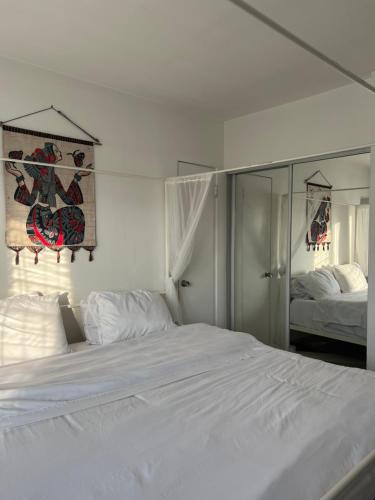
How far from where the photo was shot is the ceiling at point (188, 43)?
2172 millimetres

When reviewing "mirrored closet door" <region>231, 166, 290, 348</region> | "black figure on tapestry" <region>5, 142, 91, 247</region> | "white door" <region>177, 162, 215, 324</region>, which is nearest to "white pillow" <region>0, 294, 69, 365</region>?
"black figure on tapestry" <region>5, 142, 91, 247</region>

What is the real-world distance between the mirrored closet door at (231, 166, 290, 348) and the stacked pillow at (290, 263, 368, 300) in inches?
5.8

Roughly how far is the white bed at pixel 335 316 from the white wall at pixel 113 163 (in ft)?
4.42

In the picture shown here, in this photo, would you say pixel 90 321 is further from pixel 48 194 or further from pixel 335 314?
pixel 335 314

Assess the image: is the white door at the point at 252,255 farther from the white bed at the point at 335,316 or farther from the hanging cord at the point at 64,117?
the hanging cord at the point at 64,117

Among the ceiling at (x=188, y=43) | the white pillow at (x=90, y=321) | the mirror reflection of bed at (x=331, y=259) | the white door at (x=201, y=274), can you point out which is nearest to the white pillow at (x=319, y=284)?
the mirror reflection of bed at (x=331, y=259)

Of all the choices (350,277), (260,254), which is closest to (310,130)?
(260,254)

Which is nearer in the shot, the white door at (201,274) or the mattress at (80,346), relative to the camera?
the mattress at (80,346)

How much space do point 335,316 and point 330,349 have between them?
31 cm

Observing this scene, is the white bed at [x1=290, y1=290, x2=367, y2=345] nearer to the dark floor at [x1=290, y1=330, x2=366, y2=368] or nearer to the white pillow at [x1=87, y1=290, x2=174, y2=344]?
the dark floor at [x1=290, y1=330, x2=366, y2=368]

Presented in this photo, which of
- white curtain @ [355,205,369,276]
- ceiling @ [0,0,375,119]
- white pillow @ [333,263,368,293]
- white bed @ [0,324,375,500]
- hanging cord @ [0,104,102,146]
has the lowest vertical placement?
white bed @ [0,324,375,500]

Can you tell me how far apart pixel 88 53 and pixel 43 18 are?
448 mm

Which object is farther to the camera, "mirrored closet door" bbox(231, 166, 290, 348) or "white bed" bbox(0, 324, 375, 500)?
"mirrored closet door" bbox(231, 166, 290, 348)

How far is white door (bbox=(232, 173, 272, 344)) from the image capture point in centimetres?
392
